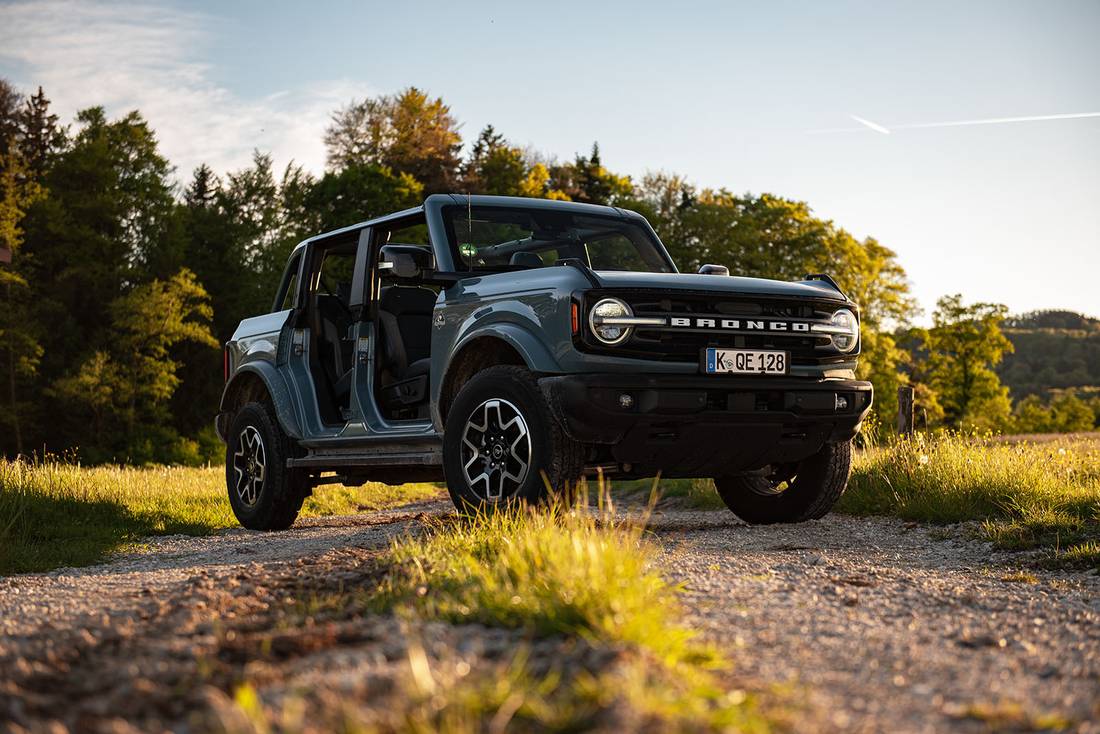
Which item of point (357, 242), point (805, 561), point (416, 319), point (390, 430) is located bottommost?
point (805, 561)

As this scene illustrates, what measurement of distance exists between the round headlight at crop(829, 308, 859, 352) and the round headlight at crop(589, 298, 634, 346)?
5.05ft

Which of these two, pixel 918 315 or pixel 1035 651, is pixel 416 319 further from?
pixel 918 315

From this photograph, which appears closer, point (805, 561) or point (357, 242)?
point (805, 561)

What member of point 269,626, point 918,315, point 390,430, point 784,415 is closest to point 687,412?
point 784,415

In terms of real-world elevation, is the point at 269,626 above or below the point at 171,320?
below

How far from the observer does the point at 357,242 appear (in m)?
8.78

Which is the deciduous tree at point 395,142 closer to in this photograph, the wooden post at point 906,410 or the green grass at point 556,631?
the wooden post at point 906,410

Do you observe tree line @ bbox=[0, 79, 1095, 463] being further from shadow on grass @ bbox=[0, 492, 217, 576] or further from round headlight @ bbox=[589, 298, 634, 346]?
round headlight @ bbox=[589, 298, 634, 346]

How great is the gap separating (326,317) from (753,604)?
567 centimetres

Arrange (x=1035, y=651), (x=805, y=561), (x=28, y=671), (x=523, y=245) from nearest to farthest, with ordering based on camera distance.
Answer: (x=28, y=671) → (x=1035, y=651) → (x=805, y=561) → (x=523, y=245)

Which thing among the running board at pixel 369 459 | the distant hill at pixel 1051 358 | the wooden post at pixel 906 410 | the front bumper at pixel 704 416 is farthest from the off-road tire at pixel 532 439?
the distant hill at pixel 1051 358

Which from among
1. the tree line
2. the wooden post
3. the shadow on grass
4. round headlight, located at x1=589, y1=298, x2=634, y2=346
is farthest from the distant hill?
A: round headlight, located at x1=589, y1=298, x2=634, y2=346

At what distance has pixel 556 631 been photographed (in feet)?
11.0

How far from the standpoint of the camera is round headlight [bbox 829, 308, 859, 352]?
6906mm
